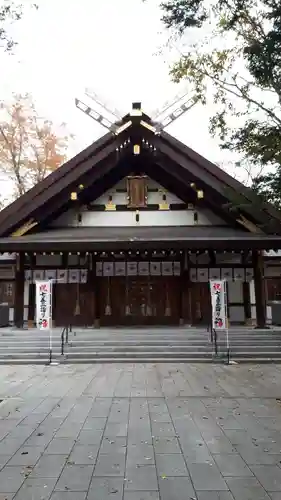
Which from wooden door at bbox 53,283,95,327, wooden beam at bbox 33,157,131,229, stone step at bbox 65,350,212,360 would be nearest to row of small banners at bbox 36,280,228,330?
stone step at bbox 65,350,212,360

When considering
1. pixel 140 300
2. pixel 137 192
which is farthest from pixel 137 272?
pixel 137 192

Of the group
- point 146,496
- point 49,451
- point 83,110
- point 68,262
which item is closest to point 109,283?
point 68,262

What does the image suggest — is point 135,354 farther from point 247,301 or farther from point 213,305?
point 247,301

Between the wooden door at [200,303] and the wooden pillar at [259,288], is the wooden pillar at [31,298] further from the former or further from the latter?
the wooden pillar at [259,288]

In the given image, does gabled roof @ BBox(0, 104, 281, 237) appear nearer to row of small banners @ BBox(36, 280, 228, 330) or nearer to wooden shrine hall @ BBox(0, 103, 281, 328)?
wooden shrine hall @ BBox(0, 103, 281, 328)

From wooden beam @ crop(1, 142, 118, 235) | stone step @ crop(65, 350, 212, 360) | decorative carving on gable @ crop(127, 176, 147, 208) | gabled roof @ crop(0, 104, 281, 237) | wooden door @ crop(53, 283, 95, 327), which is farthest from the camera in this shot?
decorative carving on gable @ crop(127, 176, 147, 208)

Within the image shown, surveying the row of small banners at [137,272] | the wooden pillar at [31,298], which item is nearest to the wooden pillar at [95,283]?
the row of small banners at [137,272]

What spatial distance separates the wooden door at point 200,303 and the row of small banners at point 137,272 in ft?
1.06

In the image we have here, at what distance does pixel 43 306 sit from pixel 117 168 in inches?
278

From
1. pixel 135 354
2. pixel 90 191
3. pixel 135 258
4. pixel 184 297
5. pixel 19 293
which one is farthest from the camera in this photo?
pixel 90 191

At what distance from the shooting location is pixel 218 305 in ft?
36.6

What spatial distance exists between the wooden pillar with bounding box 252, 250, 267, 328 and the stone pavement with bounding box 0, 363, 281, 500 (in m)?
5.70

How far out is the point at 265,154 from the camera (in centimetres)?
737

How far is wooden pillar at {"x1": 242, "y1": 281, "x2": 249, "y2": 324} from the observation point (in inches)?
599
